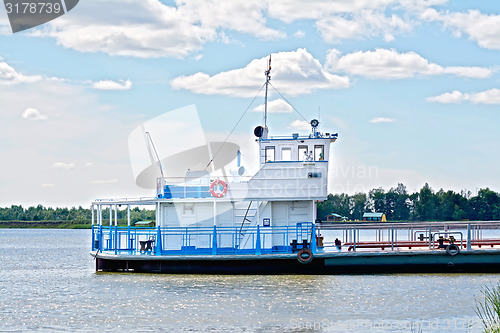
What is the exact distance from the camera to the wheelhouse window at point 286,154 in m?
32.4

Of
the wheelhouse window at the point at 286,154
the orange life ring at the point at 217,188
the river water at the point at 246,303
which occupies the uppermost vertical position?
the wheelhouse window at the point at 286,154

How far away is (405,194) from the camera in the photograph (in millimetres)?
125000

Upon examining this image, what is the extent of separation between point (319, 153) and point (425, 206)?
8738 cm

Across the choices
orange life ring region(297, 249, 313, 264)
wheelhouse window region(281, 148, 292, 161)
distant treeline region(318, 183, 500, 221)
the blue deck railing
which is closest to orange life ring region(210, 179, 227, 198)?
the blue deck railing

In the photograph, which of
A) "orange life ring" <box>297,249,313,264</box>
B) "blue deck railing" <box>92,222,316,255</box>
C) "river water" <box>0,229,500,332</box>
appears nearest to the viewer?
"river water" <box>0,229,500,332</box>

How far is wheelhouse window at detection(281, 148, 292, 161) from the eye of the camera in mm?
32438

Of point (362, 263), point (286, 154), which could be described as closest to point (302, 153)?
point (286, 154)

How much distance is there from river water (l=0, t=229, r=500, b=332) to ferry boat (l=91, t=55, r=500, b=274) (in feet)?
1.56

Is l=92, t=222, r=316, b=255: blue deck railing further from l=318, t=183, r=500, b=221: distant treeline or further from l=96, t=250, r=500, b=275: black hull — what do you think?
l=318, t=183, r=500, b=221: distant treeline

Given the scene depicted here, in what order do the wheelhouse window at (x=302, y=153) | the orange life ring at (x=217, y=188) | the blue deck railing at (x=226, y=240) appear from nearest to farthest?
the blue deck railing at (x=226, y=240) → the orange life ring at (x=217, y=188) → the wheelhouse window at (x=302, y=153)

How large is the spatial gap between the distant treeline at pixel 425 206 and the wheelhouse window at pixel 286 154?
2801 inches

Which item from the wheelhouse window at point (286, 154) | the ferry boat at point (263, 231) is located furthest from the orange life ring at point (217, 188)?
the wheelhouse window at point (286, 154)

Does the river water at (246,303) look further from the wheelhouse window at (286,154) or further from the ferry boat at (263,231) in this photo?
the wheelhouse window at (286,154)

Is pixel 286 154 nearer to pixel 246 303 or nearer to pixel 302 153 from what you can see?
pixel 302 153
